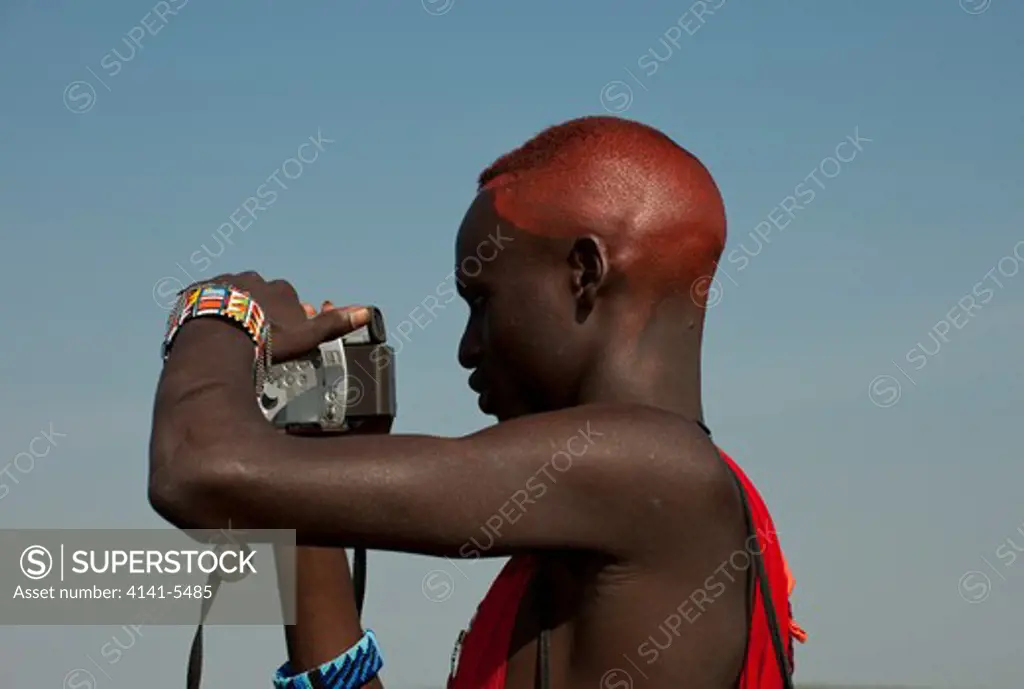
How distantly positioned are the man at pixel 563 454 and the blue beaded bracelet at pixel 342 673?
0.90m

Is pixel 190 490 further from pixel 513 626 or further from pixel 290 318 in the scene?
pixel 513 626

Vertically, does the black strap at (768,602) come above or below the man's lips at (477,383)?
below

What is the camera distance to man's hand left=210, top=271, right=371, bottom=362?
4584 millimetres

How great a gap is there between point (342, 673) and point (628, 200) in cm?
202

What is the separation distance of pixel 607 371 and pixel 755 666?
0.94 metres

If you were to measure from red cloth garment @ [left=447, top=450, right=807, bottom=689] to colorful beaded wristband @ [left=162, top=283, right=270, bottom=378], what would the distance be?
103 cm

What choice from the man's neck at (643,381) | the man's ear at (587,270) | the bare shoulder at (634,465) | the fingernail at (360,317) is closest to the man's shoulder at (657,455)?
the bare shoulder at (634,465)

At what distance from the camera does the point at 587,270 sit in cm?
470

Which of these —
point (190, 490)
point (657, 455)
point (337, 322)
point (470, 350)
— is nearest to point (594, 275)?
point (470, 350)

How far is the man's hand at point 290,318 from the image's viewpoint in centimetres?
458

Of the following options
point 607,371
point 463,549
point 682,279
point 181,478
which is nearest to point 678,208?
point 682,279

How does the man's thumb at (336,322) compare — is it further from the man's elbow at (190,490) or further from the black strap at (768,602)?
the black strap at (768,602)

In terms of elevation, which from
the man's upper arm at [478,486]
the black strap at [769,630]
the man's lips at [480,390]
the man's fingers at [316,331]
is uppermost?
the man's fingers at [316,331]

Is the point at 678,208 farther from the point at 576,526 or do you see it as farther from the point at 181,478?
the point at 181,478
